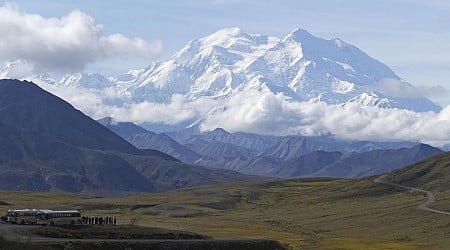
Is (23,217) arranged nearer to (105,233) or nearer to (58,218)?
(58,218)

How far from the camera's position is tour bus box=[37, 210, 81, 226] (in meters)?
108

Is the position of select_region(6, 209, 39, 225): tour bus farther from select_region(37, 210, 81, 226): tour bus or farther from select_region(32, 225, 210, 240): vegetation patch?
select_region(32, 225, 210, 240): vegetation patch

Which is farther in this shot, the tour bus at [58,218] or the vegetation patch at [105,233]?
the tour bus at [58,218]

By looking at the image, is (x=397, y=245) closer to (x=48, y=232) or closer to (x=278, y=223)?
(x=278, y=223)

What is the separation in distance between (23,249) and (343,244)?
79.4m

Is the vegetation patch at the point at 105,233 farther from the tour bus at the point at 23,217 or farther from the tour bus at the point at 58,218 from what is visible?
the tour bus at the point at 23,217

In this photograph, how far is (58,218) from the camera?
10869cm

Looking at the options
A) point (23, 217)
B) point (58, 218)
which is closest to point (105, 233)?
point (58, 218)

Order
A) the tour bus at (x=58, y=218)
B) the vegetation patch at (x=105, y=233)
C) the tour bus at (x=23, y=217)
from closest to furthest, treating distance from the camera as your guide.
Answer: the vegetation patch at (x=105, y=233) < the tour bus at (x=58, y=218) < the tour bus at (x=23, y=217)

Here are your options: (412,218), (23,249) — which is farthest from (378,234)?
(23,249)

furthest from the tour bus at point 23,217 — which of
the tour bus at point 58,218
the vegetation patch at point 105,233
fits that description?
the vegetation patch at point 105,233

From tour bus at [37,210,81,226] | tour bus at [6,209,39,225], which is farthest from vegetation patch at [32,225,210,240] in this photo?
tour bus at [6,209,39,225]

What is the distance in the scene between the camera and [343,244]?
142 m

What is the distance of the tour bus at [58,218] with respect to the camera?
107562 mm
